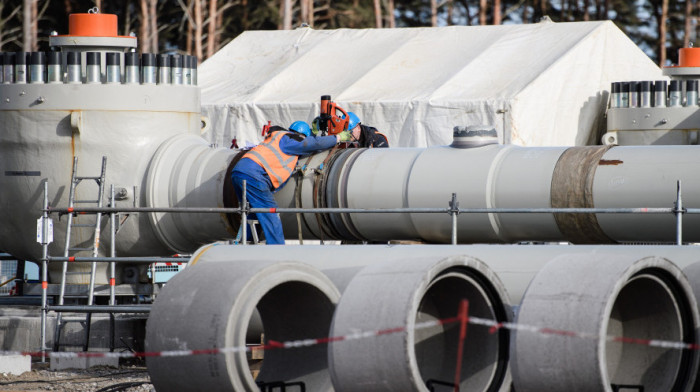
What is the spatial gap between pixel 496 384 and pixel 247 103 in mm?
11392

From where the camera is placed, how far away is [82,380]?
1048 centimetres

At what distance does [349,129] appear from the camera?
41.9 feet

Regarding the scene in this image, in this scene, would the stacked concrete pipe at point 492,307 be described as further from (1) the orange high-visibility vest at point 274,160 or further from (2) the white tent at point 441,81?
(2) the white tent at point 441,81

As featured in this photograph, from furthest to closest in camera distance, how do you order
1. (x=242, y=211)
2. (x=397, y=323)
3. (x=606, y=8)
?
1. (x=606, y=8)
2. (x=242, y=211)
3. (x=397, y=323)

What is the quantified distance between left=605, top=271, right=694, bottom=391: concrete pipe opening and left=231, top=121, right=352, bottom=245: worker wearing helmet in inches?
151

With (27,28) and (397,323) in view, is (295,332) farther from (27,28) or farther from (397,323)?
(27,28)

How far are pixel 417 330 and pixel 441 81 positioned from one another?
9932 mm

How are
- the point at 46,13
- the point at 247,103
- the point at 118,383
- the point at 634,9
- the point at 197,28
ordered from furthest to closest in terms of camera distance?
the point at 634,9
the point at 46,13
the point at 197,28
the point at 247,103
the point at 118,383

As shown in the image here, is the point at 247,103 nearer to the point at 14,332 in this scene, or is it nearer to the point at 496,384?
the point at 14,332

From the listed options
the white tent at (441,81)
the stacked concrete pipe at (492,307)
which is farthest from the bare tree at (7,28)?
the stacked concrete pipe at (492,307)

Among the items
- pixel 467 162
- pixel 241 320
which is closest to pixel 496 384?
pixel 241 320

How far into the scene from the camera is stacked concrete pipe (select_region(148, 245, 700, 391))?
710 centimetres

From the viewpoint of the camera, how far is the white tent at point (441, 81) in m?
17.3

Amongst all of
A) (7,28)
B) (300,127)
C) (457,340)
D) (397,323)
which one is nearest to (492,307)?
(457,340)
